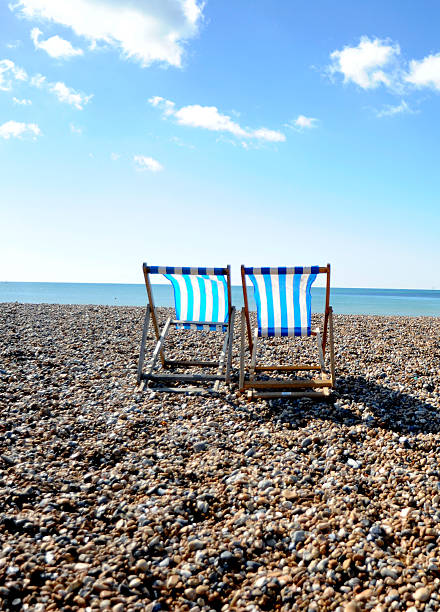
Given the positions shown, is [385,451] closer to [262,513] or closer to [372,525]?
[372,525]

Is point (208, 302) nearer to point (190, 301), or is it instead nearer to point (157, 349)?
point (190, 301)

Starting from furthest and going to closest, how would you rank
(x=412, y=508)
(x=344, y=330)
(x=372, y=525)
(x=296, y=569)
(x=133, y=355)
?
(x=344, y=330)
(x=133, y=355)
(x=412, y=508)
(x=372, y=525)
(x=296, y=569)

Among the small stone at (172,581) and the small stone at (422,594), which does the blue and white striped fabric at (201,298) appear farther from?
the small stone at (422,594)

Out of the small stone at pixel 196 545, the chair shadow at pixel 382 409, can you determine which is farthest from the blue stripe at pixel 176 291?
the small stone at pixel 196 545

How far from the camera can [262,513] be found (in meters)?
3.03

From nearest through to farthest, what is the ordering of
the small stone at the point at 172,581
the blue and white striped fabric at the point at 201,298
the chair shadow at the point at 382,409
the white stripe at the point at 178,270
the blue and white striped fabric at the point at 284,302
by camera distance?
the small stone at the point at 172,581, the chair shadow at the point at 382,409, the blue and white striped fabric at the point at 284,302, the white stripe at the point at 178,270, the blue and white striped fabric at the point at 201,298

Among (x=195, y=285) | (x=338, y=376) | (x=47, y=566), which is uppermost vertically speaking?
(x=195, y=285)

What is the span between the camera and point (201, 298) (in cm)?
635

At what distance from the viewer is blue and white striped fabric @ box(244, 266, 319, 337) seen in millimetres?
5773

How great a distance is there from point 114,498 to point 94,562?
0.68 m

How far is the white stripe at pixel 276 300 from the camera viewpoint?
577 centimetres

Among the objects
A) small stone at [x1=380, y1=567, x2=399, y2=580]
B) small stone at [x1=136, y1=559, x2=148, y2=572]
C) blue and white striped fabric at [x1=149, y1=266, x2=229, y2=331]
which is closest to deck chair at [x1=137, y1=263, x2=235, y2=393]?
blue and white striped fabric at [x1=149, y1=266, x2=229, y2=331]

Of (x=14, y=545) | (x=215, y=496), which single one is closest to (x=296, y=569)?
(x=215, y=496)

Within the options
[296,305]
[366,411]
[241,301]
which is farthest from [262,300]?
[241,301]
